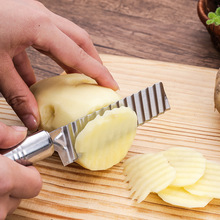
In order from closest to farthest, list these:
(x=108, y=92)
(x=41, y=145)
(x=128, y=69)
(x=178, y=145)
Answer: (x=41, y=145) → (x=108, y=92) → (x=178, y=145) → (x=128, y=69)

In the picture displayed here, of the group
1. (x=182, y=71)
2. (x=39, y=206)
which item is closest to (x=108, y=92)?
(x=39, y=206)

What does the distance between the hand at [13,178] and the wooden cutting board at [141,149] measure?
21 cm

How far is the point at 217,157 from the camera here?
5.03ft

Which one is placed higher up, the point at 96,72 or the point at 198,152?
the point at 96,72

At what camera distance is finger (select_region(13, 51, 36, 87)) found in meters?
1.61

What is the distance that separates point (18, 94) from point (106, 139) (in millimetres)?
371

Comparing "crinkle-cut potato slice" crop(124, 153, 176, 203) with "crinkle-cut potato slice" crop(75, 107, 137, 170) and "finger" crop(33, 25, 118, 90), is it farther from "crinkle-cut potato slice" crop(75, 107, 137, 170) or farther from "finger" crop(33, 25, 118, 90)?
"finger" crop(33, 25, 118, 90)

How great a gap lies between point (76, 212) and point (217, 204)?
0.53 meters

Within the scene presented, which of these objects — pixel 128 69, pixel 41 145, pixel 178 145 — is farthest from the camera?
pixel 128 69

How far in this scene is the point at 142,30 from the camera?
2537 mm

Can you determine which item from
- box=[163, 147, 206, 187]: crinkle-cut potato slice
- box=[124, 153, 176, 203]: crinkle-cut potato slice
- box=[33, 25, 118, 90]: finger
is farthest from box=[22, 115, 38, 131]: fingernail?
box=[163, 147, 206, 187]: crinkle-cut potato slice

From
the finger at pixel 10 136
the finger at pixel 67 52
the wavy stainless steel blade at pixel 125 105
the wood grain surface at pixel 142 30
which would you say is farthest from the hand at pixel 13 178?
the wood grain surface at pixel 142 30

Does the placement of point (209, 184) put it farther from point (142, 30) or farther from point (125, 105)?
point (142, 30)

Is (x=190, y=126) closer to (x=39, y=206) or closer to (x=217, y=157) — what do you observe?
(x=217, y=157)
